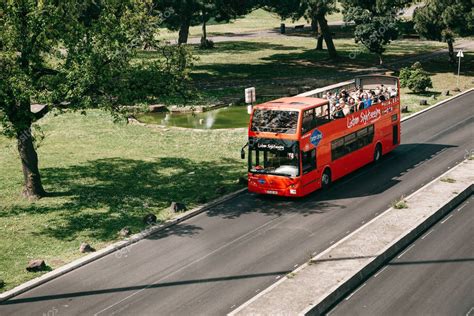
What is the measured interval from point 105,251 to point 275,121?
956 cm

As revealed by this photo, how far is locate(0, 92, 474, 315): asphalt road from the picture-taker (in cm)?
2061

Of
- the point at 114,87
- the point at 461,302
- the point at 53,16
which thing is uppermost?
the point at 53,16

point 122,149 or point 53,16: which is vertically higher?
point 53,16

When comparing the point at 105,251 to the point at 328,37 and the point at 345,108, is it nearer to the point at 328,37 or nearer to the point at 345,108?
the point at 345,108

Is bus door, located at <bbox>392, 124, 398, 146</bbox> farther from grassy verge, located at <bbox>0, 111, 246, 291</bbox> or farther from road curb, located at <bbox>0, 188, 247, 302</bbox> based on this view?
road curb, located at <bbox>0, 188, 247, 302</bbox>

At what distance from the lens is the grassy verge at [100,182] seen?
25922mm

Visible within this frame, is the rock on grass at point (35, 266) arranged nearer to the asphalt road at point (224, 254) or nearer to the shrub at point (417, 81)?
the asphalt road at point (224, 254)

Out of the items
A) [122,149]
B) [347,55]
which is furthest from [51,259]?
[347,55]

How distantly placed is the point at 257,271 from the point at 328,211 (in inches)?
276

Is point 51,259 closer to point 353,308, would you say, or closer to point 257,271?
point 257,271

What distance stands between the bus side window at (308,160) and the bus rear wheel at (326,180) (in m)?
1.37

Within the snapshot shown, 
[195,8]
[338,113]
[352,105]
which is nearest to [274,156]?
[338,113]

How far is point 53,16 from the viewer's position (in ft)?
88.3

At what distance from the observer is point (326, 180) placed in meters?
31.3
